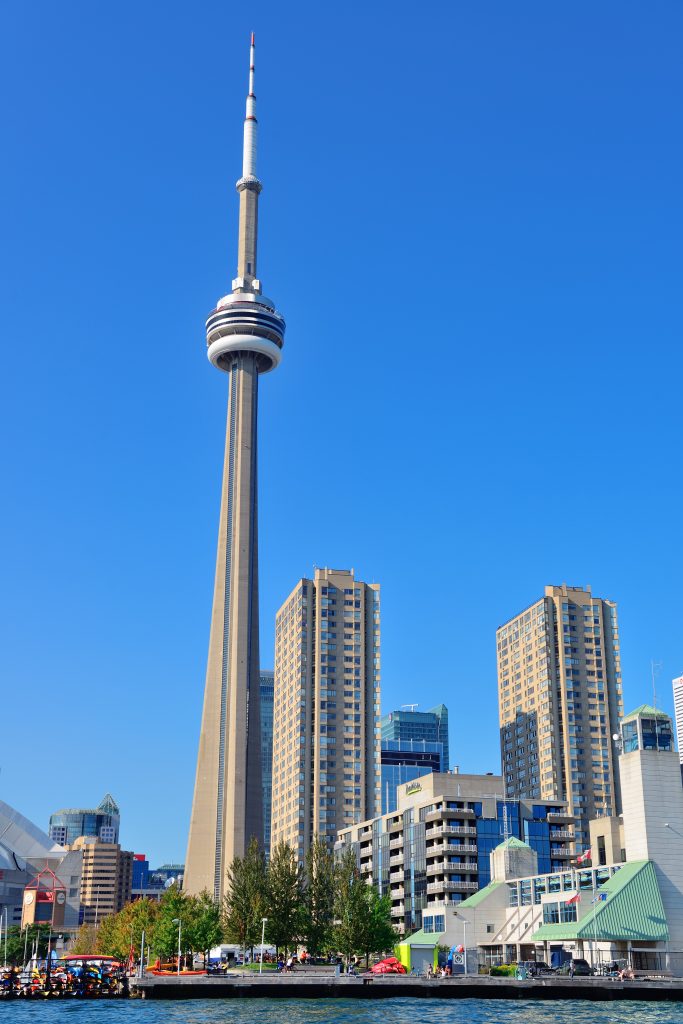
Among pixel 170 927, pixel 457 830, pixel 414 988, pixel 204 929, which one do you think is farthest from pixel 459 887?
pixel 414 988

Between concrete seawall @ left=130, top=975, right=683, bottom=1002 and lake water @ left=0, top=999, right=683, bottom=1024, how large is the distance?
7.84ft

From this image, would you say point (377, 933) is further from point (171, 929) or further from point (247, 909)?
point (171, 929)

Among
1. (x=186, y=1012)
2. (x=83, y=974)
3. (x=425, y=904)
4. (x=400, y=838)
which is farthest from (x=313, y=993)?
(x=400, y=838)

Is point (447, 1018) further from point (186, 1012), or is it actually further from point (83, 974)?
point (83, 974)

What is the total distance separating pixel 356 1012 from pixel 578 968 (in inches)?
1154

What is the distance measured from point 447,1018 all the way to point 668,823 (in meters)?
38.7

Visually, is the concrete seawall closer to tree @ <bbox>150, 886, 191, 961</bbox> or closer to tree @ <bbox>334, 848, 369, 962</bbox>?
tree @ <bbox>334, 848, 369, 962</bbox>

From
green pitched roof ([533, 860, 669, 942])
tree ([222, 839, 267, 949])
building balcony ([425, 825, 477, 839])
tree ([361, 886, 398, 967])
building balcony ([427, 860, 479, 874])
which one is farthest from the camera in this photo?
building balcony ([425, 825, 477, 839])

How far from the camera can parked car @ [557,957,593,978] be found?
339 ft

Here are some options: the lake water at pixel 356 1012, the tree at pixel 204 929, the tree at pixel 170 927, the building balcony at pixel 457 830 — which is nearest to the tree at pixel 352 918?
the tree at pixel 170 927

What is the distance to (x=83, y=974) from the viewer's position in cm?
12056

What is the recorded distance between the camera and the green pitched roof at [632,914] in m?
104

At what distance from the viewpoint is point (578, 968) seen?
10438cm

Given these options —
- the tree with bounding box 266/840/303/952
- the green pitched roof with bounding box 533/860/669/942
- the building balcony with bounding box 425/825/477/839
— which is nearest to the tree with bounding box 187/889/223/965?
the tree with bounding box 266/840/303/952
